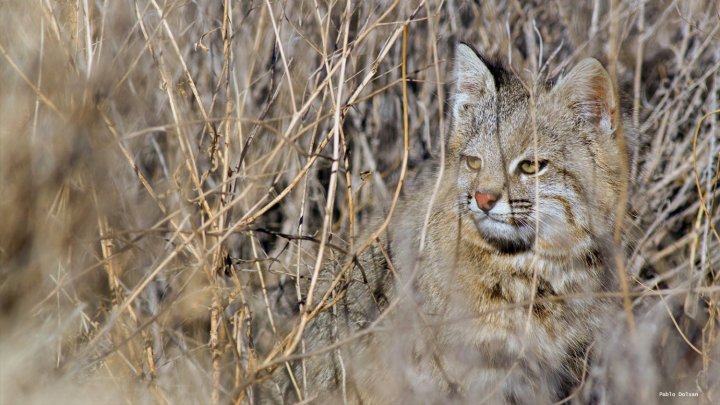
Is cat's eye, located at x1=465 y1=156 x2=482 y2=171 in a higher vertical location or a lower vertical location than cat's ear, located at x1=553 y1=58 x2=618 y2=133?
lower

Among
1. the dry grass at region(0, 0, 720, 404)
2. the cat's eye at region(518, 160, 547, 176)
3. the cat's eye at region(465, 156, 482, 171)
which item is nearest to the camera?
the dry grass at region(0, 0, 720, 404)

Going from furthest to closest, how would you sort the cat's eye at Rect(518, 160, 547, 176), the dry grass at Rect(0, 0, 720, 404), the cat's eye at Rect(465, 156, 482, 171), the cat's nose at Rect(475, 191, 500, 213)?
the cat's eye at Rect(465, 156, 482, 171) → the cat's eye at Rect(518, 160, 547, 176) → the cat's nose at Rect(475, 191, 500, 213) → the dry grass at Rect(0, 0, 720, 404)

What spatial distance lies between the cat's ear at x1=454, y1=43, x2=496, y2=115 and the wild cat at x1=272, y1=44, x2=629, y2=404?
12 mm

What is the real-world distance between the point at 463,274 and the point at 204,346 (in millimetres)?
1075

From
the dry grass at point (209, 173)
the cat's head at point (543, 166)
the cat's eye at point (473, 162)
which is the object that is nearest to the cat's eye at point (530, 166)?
the cat's head at point (543, 166)

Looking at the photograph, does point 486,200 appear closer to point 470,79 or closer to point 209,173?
point 470,79

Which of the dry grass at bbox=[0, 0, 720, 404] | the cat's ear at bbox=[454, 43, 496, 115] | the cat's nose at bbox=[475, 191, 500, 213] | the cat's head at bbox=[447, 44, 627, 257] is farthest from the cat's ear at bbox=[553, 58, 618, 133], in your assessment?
the cat's nose at bbox=[475, 191, 500, 213]

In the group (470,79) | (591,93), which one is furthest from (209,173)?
(591,93)

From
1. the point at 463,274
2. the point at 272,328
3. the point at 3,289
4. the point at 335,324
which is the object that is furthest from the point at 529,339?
the point at 3,289

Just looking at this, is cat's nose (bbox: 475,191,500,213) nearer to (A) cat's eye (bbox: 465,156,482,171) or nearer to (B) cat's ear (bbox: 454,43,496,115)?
(A) cat's eye (bbox: 465,156,482,171)

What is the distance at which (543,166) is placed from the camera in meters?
3.25

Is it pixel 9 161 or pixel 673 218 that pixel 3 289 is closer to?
pixel 9 161

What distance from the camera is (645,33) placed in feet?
14.6

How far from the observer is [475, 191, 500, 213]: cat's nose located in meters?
3.12
